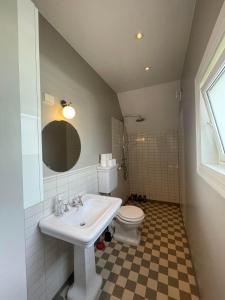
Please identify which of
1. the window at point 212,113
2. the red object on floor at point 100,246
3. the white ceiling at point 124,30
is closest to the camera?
the window at point 212,113

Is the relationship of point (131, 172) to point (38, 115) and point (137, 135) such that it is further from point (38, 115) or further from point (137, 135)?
point (38, 115)

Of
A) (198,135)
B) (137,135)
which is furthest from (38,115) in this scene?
(137,135)

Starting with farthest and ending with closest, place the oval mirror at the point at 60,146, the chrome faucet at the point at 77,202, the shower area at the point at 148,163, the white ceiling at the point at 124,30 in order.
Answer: the shower area at the point at 148,163 → the chrome faucet at the point at 77,202 → the oval mirror at the point at 60,146 → the white ceiling at the point at 124,30

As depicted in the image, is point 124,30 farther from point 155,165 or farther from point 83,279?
point 155,165

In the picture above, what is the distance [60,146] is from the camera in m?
1.42

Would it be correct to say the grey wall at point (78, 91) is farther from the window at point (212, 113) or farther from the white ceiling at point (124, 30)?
the window at point (212, 113)

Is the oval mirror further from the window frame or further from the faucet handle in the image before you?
the window frame

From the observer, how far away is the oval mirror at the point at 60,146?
49.2 inches

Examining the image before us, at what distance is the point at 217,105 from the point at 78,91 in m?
1.40

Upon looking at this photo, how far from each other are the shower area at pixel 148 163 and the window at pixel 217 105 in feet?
6.22

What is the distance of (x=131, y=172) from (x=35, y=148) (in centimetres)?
283

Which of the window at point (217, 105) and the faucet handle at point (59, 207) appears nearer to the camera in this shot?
the window at point (217, 105)

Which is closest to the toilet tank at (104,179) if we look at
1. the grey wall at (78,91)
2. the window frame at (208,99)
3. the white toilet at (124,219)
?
the white toilet at (124,219)

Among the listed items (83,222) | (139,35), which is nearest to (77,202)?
(83,222)
